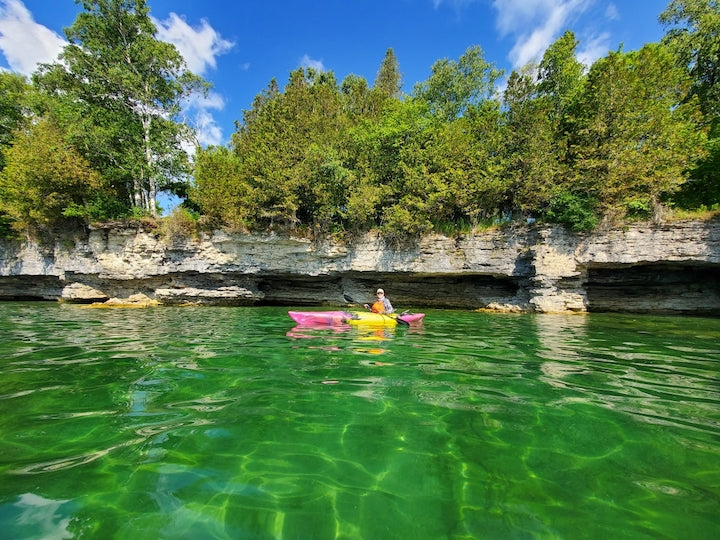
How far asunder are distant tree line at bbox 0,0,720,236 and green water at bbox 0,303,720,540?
13.0 m

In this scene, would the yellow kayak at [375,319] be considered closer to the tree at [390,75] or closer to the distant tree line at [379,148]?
the distant tree line at [379,148]

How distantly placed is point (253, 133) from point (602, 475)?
23.2 metres

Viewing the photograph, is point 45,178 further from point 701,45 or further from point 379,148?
point 701,45

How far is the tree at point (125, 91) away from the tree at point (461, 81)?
19828mm

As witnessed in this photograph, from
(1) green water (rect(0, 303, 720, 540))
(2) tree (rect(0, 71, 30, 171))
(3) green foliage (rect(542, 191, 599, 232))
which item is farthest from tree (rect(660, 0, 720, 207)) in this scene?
(2) tree (rect(0, 71, 30, 171))

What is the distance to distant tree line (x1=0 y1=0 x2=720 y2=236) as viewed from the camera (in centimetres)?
1538

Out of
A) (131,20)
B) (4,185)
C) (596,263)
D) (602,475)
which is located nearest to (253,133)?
(131,20)

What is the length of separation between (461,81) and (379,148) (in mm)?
15583

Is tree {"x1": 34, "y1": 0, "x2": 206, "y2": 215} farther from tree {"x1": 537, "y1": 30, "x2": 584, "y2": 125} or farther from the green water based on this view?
tree {"x1": 537, "y1": 30, "x2": 584, "y2": 125}

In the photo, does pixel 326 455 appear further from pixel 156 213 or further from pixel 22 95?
pixel 22 95

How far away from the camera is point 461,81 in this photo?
28547mm

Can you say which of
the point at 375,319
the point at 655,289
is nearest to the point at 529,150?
the point at 655,289

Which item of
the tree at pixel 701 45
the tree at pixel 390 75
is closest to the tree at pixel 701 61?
the tree at pixel 701 45

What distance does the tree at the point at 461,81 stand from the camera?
2841 cm
